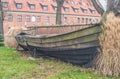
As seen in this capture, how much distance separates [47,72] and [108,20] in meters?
2.07

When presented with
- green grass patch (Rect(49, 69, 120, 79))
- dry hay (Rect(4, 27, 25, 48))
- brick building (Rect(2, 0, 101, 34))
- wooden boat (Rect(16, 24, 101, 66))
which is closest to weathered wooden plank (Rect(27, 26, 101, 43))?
wooden boat (Rect(16, 24, 101, 66))

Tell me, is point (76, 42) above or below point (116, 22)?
below

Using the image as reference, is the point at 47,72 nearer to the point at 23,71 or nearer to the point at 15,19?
the point at 23,71

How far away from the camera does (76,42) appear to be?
713 centimetres

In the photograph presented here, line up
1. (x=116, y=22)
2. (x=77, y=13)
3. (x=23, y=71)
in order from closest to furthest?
(x=116, y=22), (x=23, y=71), (x=77, y=13)

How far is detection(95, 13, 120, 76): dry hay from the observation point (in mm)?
6336

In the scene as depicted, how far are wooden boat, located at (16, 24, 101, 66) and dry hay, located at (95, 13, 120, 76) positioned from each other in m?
0.21

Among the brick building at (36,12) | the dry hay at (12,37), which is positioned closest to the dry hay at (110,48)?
the dry hay at (12,37)

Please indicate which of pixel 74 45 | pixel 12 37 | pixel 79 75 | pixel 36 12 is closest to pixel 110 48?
pixel 79 75

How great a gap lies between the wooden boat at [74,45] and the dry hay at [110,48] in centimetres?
21

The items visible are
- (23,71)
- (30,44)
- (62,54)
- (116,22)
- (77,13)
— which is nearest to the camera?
(116,22)

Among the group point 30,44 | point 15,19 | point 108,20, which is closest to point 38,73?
point 108,20

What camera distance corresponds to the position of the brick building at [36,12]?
5653 cm

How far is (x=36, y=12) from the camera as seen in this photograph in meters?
60.7
